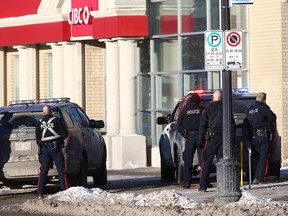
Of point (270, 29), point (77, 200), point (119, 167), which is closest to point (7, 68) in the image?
point (119, 167)

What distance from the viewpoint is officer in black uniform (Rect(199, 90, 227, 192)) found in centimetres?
1892

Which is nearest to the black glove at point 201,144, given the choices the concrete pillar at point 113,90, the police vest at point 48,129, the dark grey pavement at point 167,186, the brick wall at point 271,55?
the dark grey pavement at point 167,186

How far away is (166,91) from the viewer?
30641mm

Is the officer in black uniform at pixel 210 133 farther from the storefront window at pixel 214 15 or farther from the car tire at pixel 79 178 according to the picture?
the storefront window at pixel 214 15

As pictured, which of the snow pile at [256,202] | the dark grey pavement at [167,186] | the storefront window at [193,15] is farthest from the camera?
the storefront window at [193,15]

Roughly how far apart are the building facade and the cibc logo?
1.1 inches

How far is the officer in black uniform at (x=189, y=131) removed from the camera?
65.0ft

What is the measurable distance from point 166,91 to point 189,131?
35.3 ft

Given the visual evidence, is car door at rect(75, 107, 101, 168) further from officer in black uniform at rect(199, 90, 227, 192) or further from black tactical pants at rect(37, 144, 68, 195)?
officer in black uniform at rect(199, 90, 227, 192)

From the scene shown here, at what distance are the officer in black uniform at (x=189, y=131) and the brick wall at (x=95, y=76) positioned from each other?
43.2 ft

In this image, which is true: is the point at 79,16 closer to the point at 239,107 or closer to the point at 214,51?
the point at 239,107

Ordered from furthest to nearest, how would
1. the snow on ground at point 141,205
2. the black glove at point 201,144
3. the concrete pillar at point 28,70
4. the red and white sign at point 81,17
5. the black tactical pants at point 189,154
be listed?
the concrete pillar at point 28,70
the red and white sign at point 81,17
the black tactical pants at point 189,154
the black glove at point 201,144
the snow on ground at point 141,205

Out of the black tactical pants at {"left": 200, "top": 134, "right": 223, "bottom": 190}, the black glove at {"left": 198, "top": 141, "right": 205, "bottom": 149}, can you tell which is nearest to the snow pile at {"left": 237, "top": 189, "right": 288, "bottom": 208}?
the black tactical pants at {"left": 200, "top": 134, "right": 223, "bottom": 190}

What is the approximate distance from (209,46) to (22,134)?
4.90 metres
